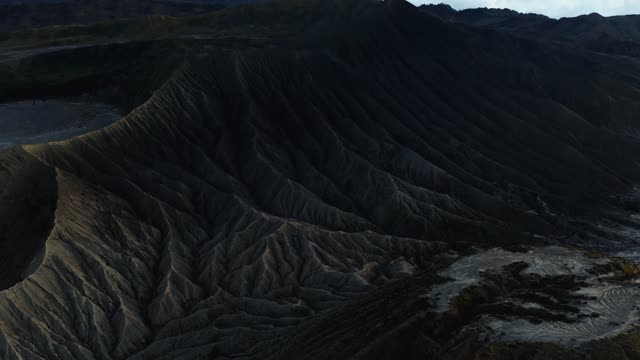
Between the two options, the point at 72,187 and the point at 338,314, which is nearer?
the point at 338,314

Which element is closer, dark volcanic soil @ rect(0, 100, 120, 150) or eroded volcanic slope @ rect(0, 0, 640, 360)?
eroded volcanic slope @ rect(0, 0, 640, 360)

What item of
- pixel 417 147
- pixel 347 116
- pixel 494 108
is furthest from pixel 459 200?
pixel 494 108

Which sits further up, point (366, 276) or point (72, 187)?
point (72, 187)

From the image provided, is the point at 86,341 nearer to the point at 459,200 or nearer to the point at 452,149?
the point at 459,200

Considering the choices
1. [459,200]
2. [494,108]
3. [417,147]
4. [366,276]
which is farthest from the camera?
[494,108]

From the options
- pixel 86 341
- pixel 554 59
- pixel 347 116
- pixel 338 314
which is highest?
pixel 554 59

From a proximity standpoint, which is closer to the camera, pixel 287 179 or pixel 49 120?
pixel 49 120

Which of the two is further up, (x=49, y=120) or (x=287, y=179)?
(x=49, y=120)

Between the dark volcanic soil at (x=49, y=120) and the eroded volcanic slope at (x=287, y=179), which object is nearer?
the eroded volcanic slope at (x=287, y=179)
